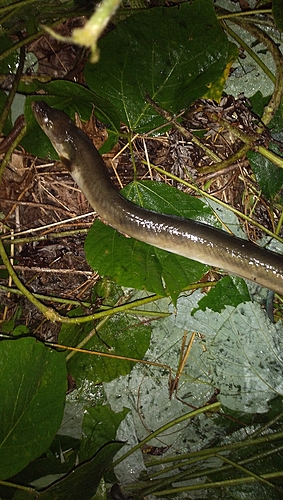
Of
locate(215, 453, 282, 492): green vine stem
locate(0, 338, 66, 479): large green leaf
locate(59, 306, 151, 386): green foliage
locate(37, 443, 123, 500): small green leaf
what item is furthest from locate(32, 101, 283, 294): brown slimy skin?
locate(37, 443, 123, 500): small green leaf

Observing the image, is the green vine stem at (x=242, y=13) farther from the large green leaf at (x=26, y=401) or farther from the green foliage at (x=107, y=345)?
the large green leaf at (x=26, y=401)

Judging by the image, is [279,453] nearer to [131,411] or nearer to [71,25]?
[131,411]

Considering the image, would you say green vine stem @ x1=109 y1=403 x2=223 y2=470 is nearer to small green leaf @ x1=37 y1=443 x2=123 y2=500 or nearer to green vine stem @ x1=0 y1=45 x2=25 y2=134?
small green leaf @ x1=37 y1=443 x2=123 y2=500

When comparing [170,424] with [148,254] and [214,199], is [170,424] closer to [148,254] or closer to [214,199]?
[148,254]

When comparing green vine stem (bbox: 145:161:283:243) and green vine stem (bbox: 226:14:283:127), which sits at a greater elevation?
green vine stem (bbox: 226:14:283:127)

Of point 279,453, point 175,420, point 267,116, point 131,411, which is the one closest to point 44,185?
point 267,116

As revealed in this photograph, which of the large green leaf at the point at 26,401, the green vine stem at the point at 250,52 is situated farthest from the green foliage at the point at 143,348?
the green vine stem at the point at 250,52
